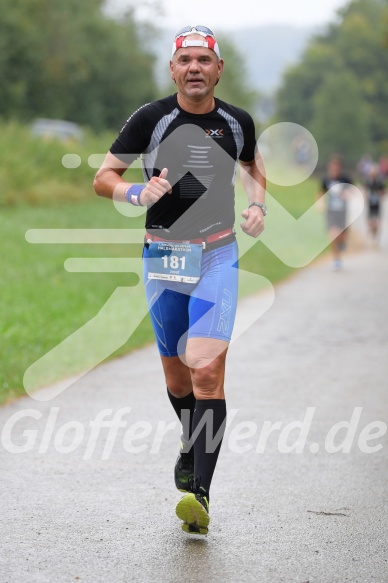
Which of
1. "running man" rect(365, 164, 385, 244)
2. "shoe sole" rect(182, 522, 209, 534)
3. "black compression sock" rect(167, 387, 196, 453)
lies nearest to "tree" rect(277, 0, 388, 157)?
"running man" rect(365, 164, 385, 244)

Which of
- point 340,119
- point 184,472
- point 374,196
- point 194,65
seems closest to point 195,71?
point 194,65

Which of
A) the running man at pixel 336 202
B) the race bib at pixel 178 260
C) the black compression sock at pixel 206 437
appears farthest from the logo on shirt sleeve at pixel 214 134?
the running man at pixel 336 202

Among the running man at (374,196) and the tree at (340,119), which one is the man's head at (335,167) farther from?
the tree at (340,119)

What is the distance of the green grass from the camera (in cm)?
1055

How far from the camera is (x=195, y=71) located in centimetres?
514

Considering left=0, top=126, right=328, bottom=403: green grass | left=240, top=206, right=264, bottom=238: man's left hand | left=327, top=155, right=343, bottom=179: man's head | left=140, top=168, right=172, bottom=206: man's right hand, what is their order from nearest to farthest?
left=140, top=168, right=172, bottom=206: man's right hand < left=240, top=206, right=264, bottom=238: man's left hand < left=0, top=126, right=328, bottom=403: green grass < left=327, top=155, right=343, bottom=179: man's head

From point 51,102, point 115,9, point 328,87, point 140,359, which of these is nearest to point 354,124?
point 328,87

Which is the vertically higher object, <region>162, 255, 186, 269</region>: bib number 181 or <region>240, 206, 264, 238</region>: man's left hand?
<region>240, 206, 264, 238</region>: man's left hand

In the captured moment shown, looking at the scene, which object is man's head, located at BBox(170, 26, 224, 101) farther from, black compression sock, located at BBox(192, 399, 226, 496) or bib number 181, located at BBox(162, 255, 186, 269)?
black compression sock, located at BBox(192, 399, 226, 496)

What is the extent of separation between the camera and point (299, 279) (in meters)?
19.0

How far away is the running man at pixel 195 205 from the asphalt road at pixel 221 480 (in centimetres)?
45

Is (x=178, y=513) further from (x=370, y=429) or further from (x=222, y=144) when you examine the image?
(x=370, y=429)

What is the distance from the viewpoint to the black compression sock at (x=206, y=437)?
503 cm

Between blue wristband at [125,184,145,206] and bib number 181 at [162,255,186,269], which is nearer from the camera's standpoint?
blue wristband at [125,184,145,206]
